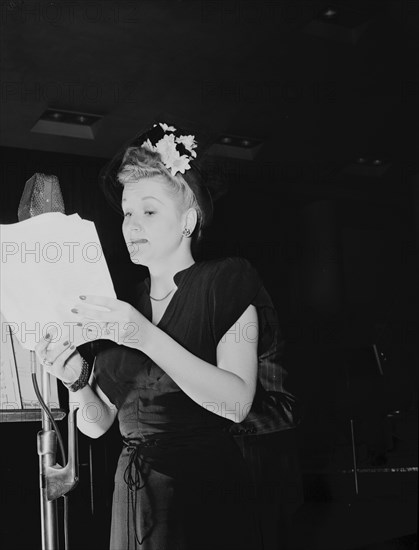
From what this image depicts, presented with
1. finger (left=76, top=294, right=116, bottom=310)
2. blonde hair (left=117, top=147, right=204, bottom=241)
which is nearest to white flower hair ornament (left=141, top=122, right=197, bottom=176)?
blonde hair (left=117, top=147, right=204, bottom=241)

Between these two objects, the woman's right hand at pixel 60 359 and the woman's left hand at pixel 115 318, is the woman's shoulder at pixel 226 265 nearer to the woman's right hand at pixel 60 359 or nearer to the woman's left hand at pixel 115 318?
the woman's left hand at pixel 115 318

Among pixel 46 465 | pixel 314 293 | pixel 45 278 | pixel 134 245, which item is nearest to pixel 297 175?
pixel 314 293

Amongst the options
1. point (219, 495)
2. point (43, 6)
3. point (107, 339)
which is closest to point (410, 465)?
point (219, 495)

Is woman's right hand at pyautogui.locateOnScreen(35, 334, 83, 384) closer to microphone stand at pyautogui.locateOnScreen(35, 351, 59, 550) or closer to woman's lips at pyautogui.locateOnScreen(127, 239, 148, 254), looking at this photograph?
microphone stand at pyautogui.locateOnScreen(35, 351, 59, 550)

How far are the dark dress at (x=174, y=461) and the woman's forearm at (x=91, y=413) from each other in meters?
0.03

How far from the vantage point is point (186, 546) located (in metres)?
2.16

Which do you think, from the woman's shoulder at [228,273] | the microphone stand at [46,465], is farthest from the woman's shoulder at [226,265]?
the microphone stand at [46,465]

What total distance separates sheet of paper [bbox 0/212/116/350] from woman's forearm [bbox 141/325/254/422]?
20cm

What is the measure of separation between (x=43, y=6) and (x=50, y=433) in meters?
1.33

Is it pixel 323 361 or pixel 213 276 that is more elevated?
pixel 213 276

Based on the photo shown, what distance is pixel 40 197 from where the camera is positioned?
2.27 metres

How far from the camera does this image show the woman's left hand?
7.19 feet

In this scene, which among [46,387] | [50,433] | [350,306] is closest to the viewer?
[50,433]

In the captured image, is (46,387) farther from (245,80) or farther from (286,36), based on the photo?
(286,36)
